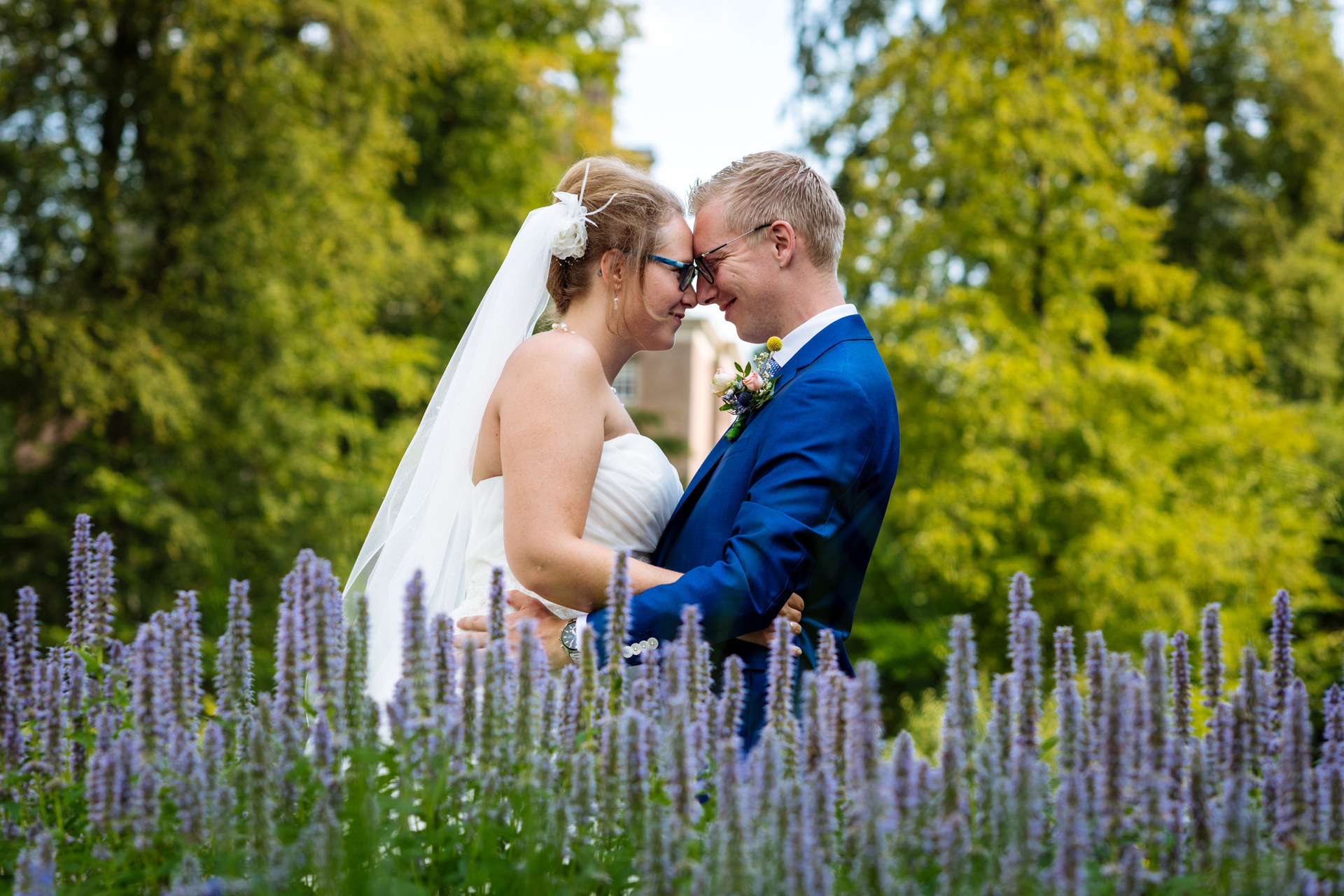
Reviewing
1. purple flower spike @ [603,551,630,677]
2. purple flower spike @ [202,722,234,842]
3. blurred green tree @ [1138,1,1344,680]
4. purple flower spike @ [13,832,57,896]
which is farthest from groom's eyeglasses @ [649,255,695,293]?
blurred green tree @ [1138,1,1344,680]

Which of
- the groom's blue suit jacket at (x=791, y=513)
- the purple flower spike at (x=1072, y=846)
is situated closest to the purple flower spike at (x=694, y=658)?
the purple flower spike at (x=1072, y=846)

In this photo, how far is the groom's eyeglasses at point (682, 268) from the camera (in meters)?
4.08

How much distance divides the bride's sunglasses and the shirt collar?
397 mm

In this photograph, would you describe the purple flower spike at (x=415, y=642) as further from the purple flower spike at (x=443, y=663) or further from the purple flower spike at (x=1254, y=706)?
the purple flower spike at (x=1254, y=706)

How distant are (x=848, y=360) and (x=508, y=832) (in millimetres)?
2151

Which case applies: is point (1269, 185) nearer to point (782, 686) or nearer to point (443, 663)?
point (782, 686)

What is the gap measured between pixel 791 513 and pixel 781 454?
0.72ft

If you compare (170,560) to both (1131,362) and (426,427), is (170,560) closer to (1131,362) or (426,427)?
(426,427)

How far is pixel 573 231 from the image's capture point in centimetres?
415

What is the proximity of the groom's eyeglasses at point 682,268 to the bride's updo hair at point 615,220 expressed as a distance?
6 centimetres

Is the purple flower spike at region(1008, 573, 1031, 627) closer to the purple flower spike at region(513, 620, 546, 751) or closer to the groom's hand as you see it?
Answer: the purple flower spike at region(513, 620, 546, 751)

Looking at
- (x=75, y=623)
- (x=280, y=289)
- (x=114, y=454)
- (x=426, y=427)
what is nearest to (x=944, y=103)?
(x=280, y=289)

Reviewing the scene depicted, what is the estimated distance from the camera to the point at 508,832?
2.03 meters

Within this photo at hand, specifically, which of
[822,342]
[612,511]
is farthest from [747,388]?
[612,511]
